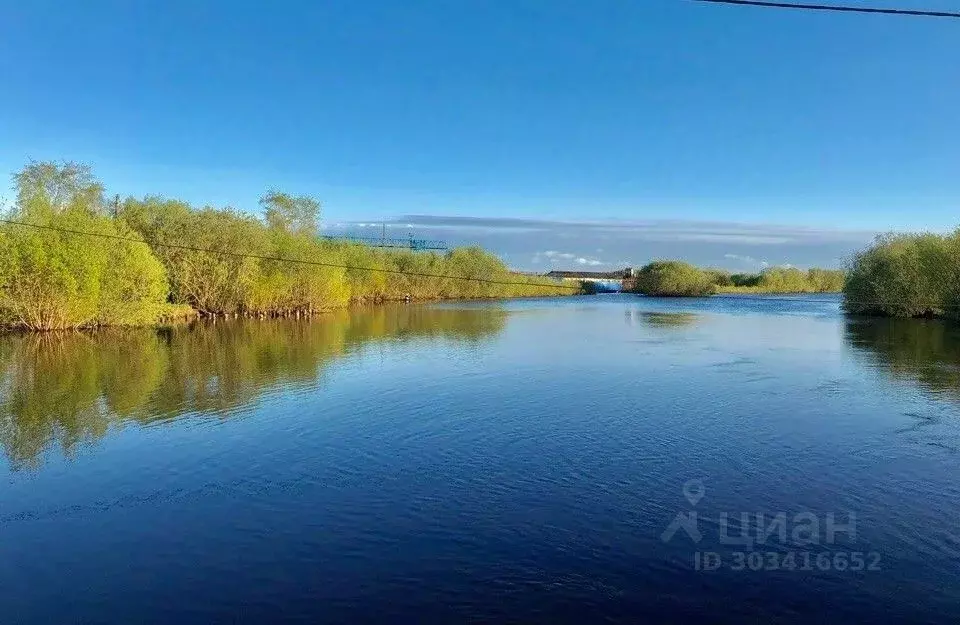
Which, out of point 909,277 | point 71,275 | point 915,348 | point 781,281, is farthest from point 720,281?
point 71,275

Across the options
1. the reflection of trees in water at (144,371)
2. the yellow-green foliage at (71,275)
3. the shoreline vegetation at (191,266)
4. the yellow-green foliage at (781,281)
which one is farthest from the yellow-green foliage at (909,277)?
the yellow-green foliage at (781,281)

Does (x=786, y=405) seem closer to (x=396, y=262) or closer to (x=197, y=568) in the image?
(x=197, y=568)

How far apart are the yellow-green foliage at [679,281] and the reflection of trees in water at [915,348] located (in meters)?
79.6

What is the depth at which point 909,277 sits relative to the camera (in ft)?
190

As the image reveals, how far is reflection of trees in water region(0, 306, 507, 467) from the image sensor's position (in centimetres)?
1788

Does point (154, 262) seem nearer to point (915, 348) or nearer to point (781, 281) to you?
point (915, 348)

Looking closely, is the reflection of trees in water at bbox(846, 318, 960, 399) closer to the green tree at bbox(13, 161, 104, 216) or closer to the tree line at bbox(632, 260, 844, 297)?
the green tree at bbox(13, 161, 104, 216)

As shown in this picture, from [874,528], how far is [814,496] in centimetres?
150

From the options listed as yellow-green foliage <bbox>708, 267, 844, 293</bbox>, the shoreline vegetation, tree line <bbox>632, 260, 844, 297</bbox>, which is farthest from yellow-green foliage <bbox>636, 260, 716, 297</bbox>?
the shoreline vegetation

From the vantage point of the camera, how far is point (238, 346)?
36.0 m

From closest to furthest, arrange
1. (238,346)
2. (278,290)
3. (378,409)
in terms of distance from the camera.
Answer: (378,409) → (238,346) → (278,290)

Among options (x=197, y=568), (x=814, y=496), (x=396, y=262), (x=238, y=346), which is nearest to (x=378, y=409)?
(x=197, y=568)

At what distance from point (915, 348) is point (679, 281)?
102850mm

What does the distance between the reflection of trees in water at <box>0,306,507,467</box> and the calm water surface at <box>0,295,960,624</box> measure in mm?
174
